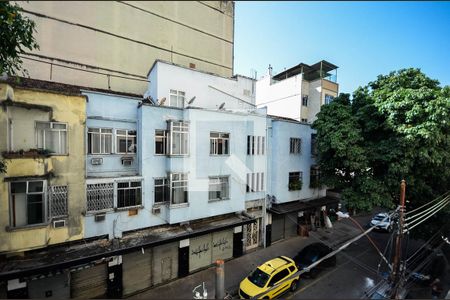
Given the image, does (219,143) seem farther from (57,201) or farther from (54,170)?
(57,201)

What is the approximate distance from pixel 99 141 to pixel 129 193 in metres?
3.03

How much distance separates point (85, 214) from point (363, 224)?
23902mm

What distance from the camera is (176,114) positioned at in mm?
12391

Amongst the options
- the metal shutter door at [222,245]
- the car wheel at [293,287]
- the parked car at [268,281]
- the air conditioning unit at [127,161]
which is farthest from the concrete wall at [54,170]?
the car wheel at [293,287]

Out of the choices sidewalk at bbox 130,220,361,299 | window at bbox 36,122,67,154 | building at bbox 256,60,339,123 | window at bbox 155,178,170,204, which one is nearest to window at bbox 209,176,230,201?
window at bbox 155,178,170,204

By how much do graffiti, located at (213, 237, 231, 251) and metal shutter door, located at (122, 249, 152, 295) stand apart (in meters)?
4.16

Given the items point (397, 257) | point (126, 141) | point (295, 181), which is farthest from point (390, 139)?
point (126, 141)

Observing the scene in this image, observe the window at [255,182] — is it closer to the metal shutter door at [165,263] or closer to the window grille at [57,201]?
the metal shutter door at [165,263]

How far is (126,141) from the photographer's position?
1161 centimetres

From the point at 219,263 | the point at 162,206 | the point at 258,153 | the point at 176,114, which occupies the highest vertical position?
the point at 176,114

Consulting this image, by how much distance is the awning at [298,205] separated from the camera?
16.3m

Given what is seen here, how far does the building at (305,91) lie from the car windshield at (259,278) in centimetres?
1699

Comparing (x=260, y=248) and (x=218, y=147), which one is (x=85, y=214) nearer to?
(x=218, y=147)

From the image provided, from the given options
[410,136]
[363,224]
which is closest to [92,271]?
[410,136]
